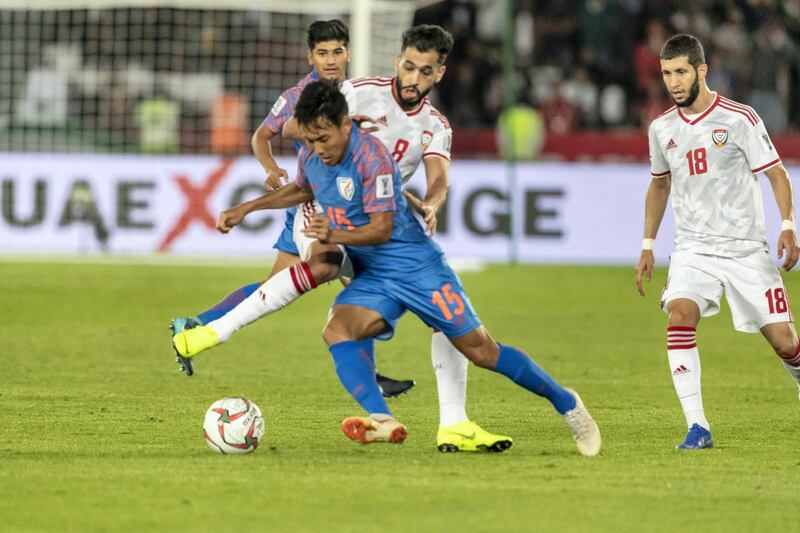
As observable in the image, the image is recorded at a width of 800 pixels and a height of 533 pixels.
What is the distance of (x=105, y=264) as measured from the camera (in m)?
20.1

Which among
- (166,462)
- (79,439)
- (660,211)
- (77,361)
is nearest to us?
(166,462)

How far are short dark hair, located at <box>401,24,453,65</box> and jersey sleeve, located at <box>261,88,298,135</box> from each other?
1.58 m

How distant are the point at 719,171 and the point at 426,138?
1.49 m

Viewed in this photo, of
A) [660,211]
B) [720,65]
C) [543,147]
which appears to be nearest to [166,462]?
[660,211]

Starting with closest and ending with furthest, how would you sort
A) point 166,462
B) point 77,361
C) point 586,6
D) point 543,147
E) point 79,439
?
point 166,462, point 79,439, point 77,361, point 543,147, point 586,6

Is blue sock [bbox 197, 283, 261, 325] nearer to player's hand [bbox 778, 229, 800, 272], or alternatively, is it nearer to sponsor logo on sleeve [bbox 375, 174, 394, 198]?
sponsor logo on sleeve [bbox 375, 174, 394, 198]

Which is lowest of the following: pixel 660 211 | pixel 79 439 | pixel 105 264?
pixel 105 264

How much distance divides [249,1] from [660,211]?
40.9ft

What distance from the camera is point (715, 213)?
26.0 feet

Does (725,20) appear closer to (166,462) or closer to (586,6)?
(586,6)

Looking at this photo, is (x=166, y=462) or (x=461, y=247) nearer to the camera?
(x=166, y=462)

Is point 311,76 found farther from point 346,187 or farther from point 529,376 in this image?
point 529,376

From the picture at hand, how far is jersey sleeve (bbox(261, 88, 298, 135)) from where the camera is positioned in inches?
355

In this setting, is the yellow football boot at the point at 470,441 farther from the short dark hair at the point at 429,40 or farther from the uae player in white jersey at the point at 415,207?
the short dark hair at the point at 429,40
